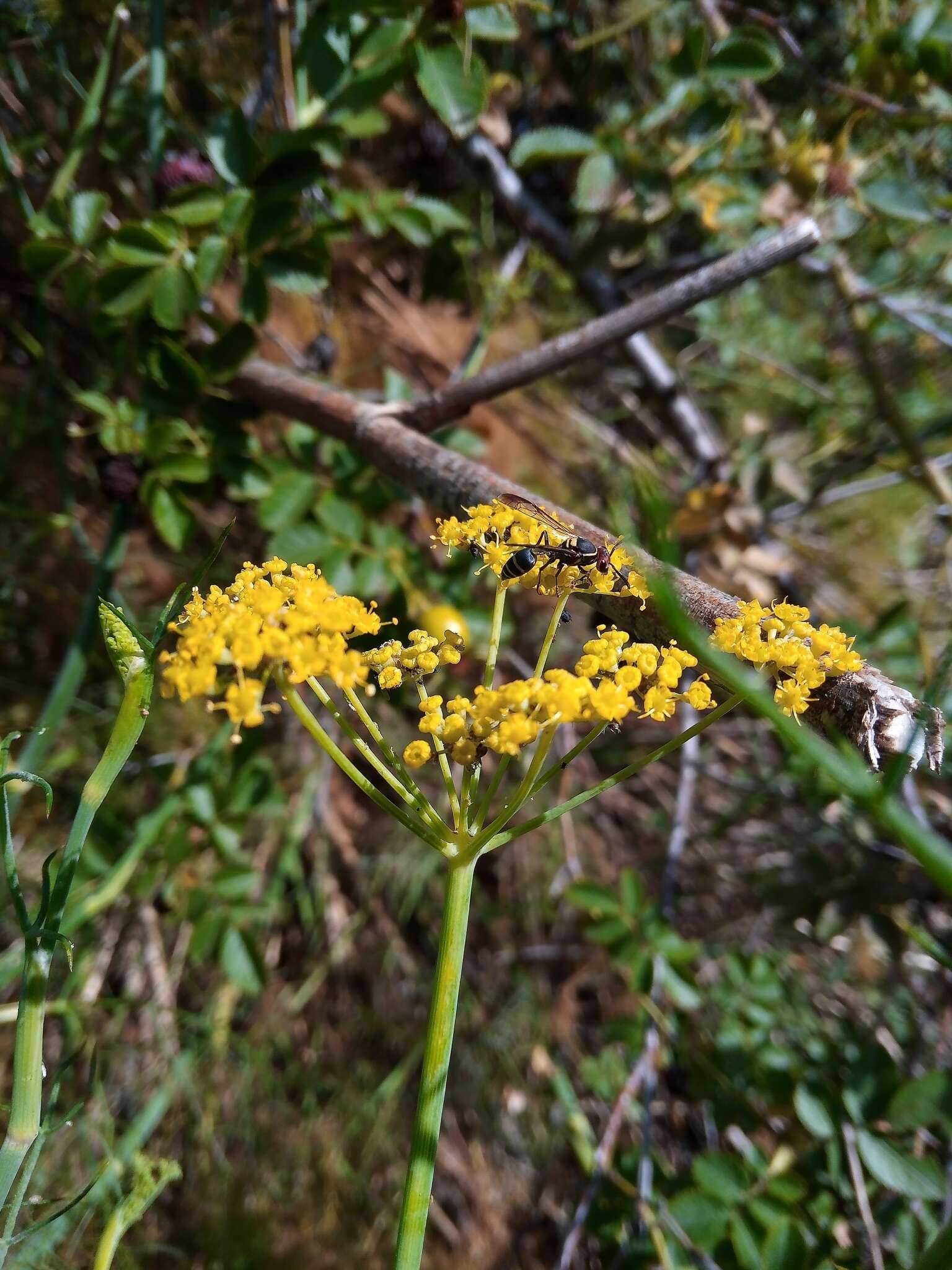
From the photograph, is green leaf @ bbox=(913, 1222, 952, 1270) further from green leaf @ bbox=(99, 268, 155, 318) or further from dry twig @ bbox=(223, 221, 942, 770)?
green leaf @ bbox=(99, 268, 155, 318)

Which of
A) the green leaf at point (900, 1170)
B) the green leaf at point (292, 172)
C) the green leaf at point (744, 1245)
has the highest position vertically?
the green leaf at point (292, 172)

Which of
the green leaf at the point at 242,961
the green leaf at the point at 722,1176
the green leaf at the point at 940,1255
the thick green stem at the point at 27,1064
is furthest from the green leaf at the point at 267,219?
the green leaf at the point at 722,1176

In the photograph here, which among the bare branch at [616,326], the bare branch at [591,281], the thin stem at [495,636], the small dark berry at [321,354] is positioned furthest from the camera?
the bare branch at [591,281]

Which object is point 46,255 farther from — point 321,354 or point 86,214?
point 321,354

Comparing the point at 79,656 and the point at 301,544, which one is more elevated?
the point at 301,544

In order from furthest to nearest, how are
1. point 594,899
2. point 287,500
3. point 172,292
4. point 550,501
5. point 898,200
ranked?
point 594,899, point 898,200, point 287,500, point 172,292, point 550,501

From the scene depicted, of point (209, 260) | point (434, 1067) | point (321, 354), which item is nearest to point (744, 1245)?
point (434, 1067)

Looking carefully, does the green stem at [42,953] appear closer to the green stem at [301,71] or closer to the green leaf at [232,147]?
the green leaf at [232,147]
